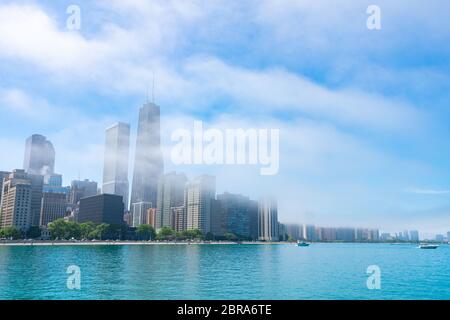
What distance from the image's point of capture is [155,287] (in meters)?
38.2

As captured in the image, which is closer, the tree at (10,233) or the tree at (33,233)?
the tree at (10,233)

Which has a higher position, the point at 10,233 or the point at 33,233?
the point at 33,233

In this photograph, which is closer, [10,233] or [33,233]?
[10,233]

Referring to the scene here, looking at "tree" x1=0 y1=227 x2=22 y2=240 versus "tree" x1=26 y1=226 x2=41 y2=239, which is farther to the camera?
"tree" x1=26 y1=226 x2=41 y2=239

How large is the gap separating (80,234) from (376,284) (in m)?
175
